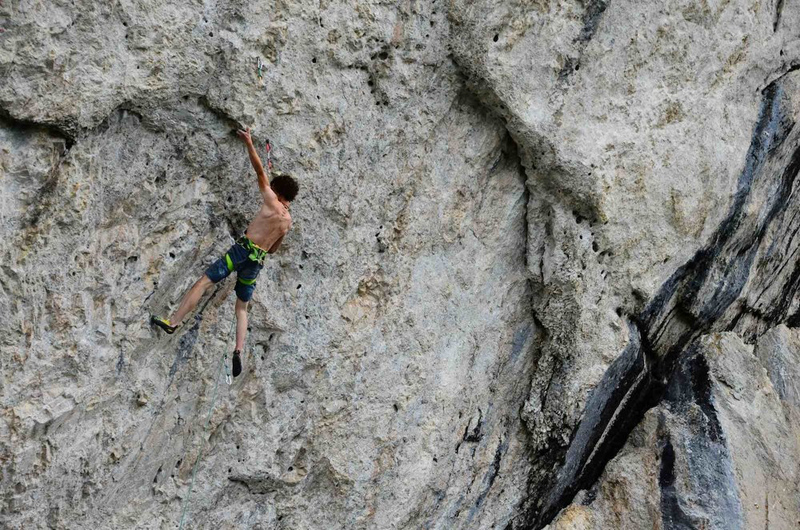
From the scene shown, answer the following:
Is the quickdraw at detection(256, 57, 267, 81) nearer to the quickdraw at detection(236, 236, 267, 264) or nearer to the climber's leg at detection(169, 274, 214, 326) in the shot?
the quickdraw at detection(236, 236, 267, 264)

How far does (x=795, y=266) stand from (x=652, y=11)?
4.46 m

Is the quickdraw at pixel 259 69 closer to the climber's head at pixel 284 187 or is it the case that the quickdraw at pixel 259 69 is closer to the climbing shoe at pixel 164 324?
the climber's head at pixel 284 187

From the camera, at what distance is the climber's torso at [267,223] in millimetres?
6363

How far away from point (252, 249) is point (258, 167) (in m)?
0.72

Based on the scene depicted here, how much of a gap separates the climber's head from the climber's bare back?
0.28 feet

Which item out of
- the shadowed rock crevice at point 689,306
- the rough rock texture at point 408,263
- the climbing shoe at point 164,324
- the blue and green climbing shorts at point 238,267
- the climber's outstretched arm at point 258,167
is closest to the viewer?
the rough rock texture at point 408,263

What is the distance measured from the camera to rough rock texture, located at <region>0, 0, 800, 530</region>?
5945mm

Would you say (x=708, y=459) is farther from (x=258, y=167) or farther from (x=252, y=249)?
(x=258, y=167)

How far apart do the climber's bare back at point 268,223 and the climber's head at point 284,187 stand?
0.09 metres

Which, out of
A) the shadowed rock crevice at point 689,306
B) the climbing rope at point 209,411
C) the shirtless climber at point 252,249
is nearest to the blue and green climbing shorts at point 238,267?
the shirtless climber at point 252,249

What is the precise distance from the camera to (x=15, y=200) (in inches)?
218

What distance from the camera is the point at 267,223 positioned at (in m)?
6.40

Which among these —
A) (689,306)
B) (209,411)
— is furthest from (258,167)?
(689,306)

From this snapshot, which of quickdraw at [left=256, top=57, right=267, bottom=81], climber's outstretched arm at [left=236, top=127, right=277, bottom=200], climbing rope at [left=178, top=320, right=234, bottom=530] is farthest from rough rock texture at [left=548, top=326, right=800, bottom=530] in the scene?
quickdraw at [left=256, top=57, right=267, bottom=81]
